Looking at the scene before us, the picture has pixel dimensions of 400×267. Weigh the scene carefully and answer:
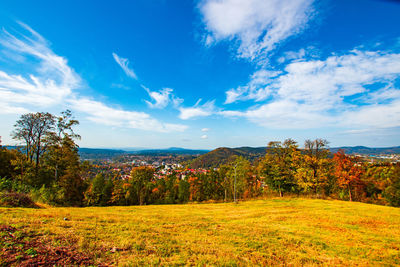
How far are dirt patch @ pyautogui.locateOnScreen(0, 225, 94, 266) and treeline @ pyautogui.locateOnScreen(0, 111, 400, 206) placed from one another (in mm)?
7270

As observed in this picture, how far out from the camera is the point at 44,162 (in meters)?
20.3

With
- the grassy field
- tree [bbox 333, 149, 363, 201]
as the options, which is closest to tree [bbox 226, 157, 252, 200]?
tree [bbox 333, 149, 363, 201]

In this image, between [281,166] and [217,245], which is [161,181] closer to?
[281,166]

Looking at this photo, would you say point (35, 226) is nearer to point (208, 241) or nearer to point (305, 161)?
point (208, 241)

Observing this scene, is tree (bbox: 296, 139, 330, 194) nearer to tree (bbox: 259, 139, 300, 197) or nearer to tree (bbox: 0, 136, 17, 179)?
tree (bbox: 259, 139, 300, 197)

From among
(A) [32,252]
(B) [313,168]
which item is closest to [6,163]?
(A) [32,252]

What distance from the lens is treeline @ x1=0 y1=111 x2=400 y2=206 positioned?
64.4 feet

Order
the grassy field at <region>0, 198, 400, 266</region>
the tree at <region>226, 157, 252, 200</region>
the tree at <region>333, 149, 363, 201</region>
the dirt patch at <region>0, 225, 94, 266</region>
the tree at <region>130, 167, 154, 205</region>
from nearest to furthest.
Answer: the dirt patch at <region>0, 225, 94, 266</region> → the grassy field at <region>0, 198, 400, 266</region> → the tree at <region>333, 149, 363, 201</region> → the tree at <region>226, 157, 252, 200</region> → the tree at <region>130, 167, 154, 205</region>

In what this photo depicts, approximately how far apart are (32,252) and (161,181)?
56.7m

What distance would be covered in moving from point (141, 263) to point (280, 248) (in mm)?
5275

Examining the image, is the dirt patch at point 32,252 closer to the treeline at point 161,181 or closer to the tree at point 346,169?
the treeline at point 161,181

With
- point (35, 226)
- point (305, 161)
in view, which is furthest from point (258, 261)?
point (305, 161)

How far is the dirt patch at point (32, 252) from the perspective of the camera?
359 centimetres

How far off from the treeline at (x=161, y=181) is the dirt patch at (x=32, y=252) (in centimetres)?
727
